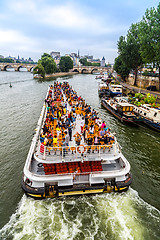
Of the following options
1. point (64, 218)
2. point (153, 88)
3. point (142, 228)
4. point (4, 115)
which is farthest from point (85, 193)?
point (153, 88)

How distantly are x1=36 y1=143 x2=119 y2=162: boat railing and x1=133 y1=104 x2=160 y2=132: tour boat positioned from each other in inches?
687

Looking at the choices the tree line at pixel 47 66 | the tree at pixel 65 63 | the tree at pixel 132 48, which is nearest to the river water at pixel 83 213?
the tree at pixel 132 48

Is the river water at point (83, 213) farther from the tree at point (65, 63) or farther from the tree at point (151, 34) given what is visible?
the tree at point (65, 63)

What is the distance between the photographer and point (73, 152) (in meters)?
11.3

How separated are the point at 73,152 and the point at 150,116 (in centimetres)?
2152

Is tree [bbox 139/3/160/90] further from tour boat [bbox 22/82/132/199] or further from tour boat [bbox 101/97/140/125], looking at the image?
tour boat [bbox 22/82/132/199]

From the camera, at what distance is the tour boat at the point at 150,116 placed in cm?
2586

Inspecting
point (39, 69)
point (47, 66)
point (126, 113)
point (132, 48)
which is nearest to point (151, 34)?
point (132, 48)

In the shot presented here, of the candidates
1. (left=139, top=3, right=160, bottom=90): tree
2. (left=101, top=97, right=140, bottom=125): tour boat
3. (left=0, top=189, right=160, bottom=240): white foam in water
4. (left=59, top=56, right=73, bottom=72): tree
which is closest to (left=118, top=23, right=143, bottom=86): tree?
(left=139, top=3, right=160, bottom=90): tree

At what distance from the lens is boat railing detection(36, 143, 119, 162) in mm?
10867

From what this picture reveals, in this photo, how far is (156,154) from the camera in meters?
19.4

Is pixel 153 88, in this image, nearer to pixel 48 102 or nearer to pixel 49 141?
pixel 48 102

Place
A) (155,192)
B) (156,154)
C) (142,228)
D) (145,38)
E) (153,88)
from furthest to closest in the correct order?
(153,88), (145,38), (156,154), (155,192), (142,228)

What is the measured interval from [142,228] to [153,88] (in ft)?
158
